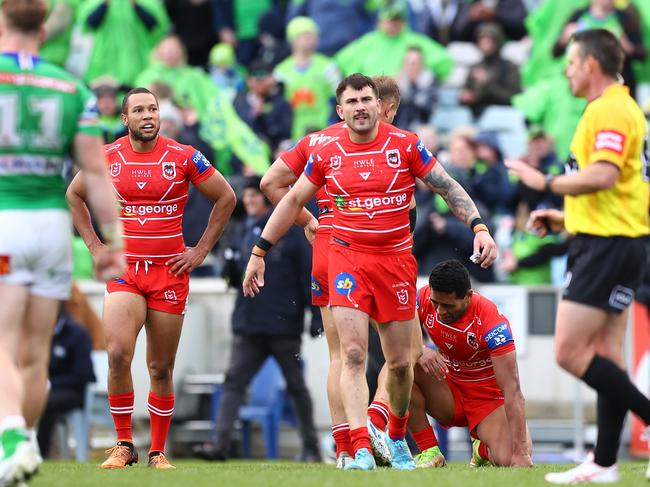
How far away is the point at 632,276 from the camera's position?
834cm

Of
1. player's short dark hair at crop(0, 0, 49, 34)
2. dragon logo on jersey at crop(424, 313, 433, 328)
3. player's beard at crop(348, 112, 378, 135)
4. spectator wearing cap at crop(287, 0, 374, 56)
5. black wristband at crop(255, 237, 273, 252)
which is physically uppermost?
A: spectator wearing cap at crop(287, 0, 374, 56)

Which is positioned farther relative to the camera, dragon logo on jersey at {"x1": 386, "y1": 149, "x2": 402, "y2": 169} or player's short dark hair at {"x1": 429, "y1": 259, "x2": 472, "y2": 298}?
player's short dark hair at {"x1": 429, "y1": 259, "x2": 472, "y2": 298}

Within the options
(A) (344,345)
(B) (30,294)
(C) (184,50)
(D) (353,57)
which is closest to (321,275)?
(A) (344,345)

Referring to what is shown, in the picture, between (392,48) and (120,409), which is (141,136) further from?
(392,48)

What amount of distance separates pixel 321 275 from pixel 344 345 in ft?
3.81

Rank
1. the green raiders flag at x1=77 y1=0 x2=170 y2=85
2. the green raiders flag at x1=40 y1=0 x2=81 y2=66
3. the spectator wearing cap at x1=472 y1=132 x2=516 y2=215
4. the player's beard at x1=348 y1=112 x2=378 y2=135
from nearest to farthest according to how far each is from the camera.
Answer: the player's beard at x1=348 y1=112 x2=378 y2=135 < the spectator wearing cap at x1=472 y1=132 x2=516 y2=215 < the green raiders flag at x1=77 y1=0 x2=170 y2=85 < the green raiders flag at x1=40 y1=0 x2=81 y2=66

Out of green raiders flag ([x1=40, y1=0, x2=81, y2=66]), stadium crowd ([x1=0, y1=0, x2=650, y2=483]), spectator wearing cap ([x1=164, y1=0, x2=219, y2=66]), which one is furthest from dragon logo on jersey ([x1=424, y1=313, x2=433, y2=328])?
spectator wearing cap ([x1=164, y1=0, x2=219, y2=66])

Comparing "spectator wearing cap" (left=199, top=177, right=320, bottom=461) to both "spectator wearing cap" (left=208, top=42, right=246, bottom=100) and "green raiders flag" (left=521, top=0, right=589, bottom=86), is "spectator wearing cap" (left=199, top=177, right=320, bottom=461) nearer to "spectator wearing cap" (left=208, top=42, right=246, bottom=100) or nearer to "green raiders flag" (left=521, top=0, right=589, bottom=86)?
"spectator wearing cap" (left=208, top=42, right=246, bottom=100)

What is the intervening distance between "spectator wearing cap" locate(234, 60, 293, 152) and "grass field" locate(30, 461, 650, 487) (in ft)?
31.3

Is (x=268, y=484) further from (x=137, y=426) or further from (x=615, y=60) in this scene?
(x=137, y=426)

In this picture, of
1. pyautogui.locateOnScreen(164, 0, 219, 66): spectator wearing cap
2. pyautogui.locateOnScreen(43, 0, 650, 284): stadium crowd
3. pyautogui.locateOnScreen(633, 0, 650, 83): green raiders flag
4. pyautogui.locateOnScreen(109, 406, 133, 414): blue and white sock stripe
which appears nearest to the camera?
pyautogui.locateOnScreen(109, 406, 133, 414): blue and white sock stripe

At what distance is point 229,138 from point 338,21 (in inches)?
117

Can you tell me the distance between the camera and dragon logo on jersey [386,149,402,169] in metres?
9.69

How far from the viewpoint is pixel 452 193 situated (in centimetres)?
995
